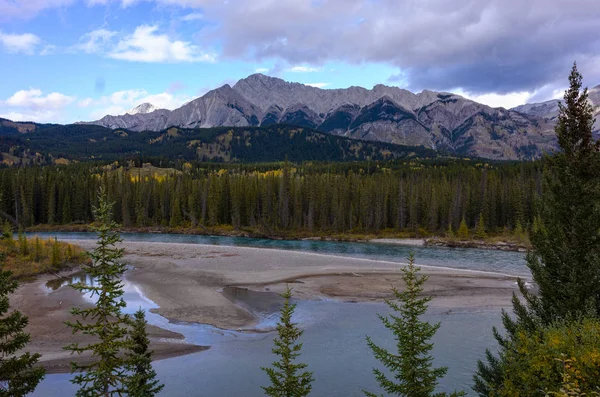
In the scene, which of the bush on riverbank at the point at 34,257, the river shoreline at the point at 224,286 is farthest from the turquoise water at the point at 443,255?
the bush on riverbank at the point at 34,257

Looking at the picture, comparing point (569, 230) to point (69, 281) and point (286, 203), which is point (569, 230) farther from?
point (286, 203)

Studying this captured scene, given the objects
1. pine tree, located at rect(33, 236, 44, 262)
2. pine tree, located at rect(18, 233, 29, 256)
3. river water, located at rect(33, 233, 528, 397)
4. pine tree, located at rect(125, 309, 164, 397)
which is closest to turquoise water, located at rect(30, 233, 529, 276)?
pine tree, located at rect(33, 236, 44, 262)

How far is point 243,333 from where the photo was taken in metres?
31.8

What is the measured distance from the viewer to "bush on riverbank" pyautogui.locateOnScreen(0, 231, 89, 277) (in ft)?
161

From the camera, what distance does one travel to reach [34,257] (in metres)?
52.8

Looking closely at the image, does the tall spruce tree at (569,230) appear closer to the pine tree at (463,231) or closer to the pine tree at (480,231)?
the pine tree at (480,231)

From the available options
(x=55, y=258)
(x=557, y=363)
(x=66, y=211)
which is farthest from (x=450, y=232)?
(x=66, y=211)

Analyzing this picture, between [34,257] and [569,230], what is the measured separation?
189 ft

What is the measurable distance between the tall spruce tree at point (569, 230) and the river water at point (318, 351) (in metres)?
8.21

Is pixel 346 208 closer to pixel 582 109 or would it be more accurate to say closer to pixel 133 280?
pixel 133 280

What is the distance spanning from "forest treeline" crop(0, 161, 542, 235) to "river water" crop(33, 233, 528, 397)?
269ft

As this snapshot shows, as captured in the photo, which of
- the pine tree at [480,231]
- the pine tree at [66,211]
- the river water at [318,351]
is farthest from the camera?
the pine tree at [66,211]

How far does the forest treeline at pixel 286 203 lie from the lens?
118 meters

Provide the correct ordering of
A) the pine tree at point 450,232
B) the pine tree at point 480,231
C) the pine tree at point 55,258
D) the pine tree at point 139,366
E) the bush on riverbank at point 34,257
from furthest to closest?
the pine tree at point 450,232 → the pine tree at point 480,231 → the pine tree at point 55,258 → the bush on riverbank at point 34,257 → the pine tree at point 139,366
